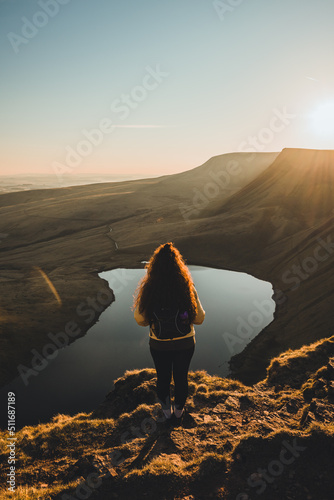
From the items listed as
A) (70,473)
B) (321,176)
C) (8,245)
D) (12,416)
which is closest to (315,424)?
(70,473)

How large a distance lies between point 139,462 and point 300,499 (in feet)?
9.69

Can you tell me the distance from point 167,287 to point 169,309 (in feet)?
1.34

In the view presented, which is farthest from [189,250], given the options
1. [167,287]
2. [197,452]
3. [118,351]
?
[167,287]

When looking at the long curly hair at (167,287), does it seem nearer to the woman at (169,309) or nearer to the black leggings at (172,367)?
the woman at (169,309)

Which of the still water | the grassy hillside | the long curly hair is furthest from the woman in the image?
the still water

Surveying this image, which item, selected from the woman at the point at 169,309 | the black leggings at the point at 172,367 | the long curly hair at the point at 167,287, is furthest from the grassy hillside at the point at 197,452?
the long curly hair at the point at 167,287

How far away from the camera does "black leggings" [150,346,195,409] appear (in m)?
5.55

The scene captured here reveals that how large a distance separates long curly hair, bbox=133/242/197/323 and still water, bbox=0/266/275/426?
16.3 meters

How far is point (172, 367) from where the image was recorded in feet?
19.7

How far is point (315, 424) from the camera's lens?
19.4 ft

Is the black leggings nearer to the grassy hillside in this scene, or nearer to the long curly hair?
the long curly hair

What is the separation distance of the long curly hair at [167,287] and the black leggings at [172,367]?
68 cm

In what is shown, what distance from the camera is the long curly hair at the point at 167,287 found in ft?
17.6

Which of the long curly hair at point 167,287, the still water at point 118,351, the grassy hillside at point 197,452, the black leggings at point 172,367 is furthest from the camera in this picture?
the still water at point 118,351
